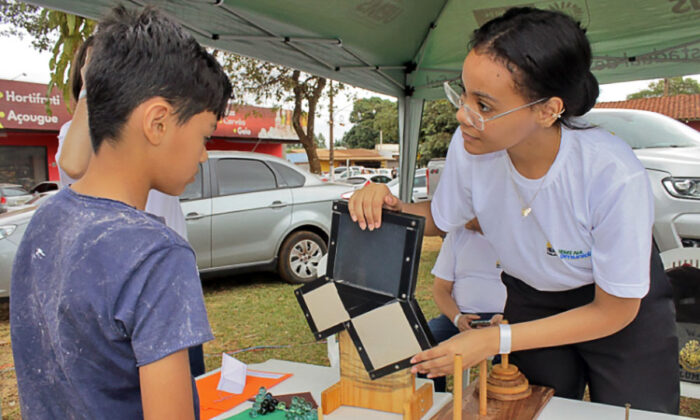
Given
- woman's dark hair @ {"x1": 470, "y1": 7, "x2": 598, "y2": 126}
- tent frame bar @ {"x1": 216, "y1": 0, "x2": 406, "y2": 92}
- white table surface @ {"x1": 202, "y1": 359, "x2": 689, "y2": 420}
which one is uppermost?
tent frame bar @ {"x1": 216, "y1": 0, "x2": 406, "y2": 92}

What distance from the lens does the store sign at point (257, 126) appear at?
17.9m

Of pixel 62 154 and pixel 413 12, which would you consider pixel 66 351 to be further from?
pixel 413 12

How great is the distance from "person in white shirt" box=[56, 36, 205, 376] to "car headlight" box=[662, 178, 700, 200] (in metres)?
3.69

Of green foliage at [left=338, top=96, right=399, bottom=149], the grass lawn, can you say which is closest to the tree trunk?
the grass lawn

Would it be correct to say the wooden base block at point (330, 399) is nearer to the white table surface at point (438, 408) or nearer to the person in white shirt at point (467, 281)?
the white table surface at point (438, 408)

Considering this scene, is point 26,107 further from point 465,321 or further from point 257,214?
point 465,321

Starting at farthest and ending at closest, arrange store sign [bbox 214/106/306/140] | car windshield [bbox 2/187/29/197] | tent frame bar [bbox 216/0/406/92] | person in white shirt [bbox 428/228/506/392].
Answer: store sign [bbox 214/106/306/140]
car windshield [bbox 2/187/29/197]
tent frame bar [bbox 216/0/406/92]
person in white shirt [bbox 428/228/506/392]

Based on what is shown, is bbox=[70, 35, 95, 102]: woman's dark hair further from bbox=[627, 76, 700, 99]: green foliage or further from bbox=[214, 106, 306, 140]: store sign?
bbox=[627, 76, 700, 99]: green foliage

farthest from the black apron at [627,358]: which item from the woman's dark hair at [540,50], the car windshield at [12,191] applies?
the car windshield at [12,191]

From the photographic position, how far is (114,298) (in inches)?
28.2

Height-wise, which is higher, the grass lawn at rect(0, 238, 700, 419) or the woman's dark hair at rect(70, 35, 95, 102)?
the woman's dark hair at rect(70, 35, 95, 102)

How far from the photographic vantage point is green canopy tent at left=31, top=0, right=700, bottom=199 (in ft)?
11.8

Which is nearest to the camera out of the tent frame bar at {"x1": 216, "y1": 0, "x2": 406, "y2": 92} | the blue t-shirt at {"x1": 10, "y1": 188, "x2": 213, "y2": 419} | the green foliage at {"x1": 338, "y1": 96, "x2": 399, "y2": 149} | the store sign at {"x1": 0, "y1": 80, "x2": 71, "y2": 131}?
the blue t-shirt at {"x1": 10, "y1": 188, "x2": 213, "y2": 419}

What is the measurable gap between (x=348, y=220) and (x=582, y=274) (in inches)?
25.2
